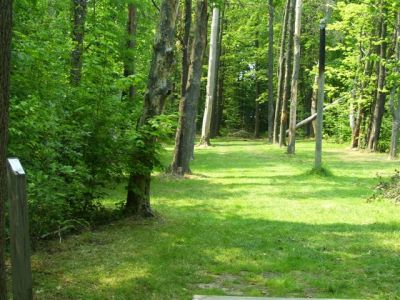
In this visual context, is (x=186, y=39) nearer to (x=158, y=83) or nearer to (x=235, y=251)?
(x=158, y=83)

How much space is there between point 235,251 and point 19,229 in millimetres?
4151

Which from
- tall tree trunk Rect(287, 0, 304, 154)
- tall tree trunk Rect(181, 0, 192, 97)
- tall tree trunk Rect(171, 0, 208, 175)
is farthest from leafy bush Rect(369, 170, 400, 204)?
tall tree trunk Rect(287, 0, 304, 154)

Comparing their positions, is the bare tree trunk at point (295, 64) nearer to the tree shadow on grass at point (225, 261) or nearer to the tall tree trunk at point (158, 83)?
the tree shadow on grass at point (225, 261)

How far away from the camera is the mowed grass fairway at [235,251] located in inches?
Result: 222

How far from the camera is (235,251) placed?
7.34 meters

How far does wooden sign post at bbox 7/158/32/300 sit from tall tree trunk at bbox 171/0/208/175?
37.0 feet

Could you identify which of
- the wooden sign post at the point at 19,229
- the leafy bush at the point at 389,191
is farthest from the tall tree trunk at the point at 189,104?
the wooden sign post at the point at 19,229

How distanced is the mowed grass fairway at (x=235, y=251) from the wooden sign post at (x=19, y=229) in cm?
130

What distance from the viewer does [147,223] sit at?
8.76 metres

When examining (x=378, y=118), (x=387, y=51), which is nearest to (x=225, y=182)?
(x=378, y=118)

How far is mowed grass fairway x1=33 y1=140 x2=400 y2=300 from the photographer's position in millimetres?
5645

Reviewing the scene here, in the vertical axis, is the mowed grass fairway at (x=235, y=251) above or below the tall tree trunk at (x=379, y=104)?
below

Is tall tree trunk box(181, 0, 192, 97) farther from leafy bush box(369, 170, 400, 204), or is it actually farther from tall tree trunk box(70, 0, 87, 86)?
leafy bush box(369, 170, 400, 204)

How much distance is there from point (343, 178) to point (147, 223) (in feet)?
29.9
